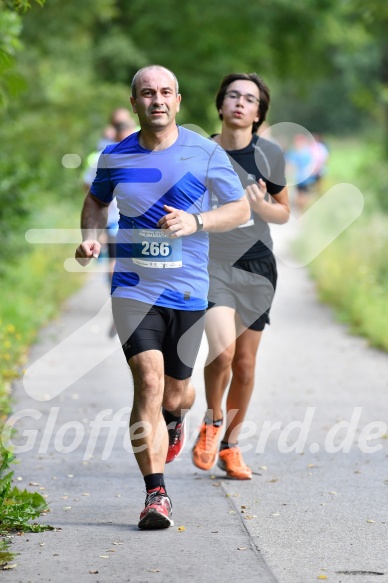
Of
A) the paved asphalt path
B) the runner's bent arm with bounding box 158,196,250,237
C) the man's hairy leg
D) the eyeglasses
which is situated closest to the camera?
the paved asphalt path

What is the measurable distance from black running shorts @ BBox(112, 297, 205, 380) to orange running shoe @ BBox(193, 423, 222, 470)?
3.40ft

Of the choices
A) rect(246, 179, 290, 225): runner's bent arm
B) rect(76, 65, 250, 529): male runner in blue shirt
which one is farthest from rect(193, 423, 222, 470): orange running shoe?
rect(246, 179, 290, 225): runner's bent arm

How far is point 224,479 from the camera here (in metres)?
7.38

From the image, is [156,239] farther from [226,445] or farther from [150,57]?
[150,57]

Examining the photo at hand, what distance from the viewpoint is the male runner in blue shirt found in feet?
19.8

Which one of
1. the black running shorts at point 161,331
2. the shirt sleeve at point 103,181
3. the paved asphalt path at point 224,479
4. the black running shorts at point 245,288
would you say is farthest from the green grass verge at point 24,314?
the black running shorts at point 245,288

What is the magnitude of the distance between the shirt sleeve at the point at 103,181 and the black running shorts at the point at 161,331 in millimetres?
527

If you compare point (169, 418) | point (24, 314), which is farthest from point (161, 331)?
point (24, 314)

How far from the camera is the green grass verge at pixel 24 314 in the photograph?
6047 millimetres

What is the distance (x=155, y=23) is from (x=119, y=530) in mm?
25941

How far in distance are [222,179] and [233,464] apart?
1966mm

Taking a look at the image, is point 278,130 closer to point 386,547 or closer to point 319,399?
point 319,399

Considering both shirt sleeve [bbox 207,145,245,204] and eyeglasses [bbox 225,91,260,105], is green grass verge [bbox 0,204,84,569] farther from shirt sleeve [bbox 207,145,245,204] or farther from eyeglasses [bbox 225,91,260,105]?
eyeglasses [bbox 225,91,260,105]

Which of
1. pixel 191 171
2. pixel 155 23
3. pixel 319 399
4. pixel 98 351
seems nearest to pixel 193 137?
pixel 191 171
